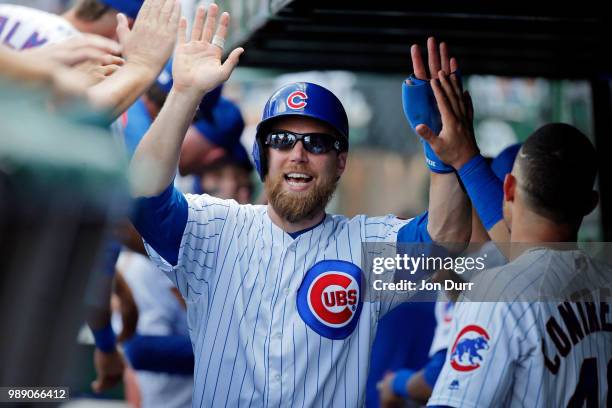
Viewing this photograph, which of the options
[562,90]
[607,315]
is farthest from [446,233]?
[562,90]

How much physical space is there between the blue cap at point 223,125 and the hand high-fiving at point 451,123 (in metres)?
2.57

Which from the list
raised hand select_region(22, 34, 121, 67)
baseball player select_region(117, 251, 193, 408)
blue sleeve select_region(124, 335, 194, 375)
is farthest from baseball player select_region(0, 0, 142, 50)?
blue sleeve select_region(124, 335, 194, 375)

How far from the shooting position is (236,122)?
5871 mm

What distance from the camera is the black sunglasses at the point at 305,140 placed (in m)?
3.29

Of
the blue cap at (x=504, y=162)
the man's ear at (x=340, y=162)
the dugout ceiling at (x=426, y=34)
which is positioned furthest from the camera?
the blue cap at (x=504, y=162)

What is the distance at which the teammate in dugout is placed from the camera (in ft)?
9.89

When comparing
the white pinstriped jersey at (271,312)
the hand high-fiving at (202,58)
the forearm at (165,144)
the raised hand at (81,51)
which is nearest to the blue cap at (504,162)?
the white pinstriped jersey at (271,312)

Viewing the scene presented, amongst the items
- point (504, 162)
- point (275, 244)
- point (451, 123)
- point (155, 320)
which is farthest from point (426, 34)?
point (155, 320)

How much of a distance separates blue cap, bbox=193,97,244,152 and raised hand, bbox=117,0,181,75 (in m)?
2.66

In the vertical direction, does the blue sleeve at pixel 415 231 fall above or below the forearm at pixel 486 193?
below

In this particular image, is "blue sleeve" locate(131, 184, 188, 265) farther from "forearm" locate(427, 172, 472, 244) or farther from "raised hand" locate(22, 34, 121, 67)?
"forearm" locate(427, 172, 472, 244)

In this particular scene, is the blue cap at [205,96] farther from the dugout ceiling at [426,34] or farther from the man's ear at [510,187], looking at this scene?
the man's ear at [510,187]

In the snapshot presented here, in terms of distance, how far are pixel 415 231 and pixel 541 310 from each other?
75 cm

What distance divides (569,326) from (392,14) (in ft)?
6.14
